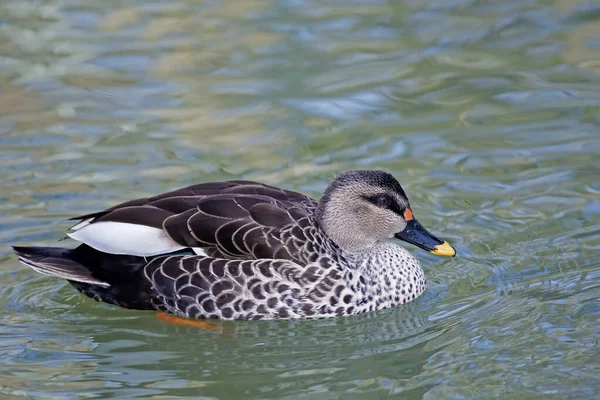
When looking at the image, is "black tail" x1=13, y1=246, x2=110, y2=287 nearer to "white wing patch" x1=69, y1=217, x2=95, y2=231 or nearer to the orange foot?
"white wing patch" x1=69, y1=217, x2=95, y2=231

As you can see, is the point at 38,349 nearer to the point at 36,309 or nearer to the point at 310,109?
the point at 36,309

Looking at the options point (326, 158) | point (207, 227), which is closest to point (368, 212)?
point (207, 227)

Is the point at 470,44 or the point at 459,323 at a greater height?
the point at 470,44

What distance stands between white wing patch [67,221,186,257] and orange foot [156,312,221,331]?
489 mm

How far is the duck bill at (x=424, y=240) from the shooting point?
8477 mm

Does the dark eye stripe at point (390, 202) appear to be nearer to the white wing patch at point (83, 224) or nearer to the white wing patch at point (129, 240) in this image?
the white wing patch at point (129, 240)

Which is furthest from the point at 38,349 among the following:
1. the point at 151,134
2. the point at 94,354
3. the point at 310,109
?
the point at 310,109

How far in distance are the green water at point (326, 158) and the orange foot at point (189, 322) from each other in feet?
0.21

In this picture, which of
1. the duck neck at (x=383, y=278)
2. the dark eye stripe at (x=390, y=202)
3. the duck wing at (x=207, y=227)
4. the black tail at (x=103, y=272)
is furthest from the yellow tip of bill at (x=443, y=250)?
the black tail at (x=103, y=272)

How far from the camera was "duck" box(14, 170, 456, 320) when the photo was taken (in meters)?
8.25

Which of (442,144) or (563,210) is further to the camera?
(442,144)

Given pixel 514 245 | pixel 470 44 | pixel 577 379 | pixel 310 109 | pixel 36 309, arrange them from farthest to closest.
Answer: pixel 470 44
pixel 310 109
pixel 514 245
pixel 36 309
pixel 577 379

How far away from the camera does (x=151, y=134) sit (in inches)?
469

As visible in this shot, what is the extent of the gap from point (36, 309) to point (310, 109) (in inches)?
196
